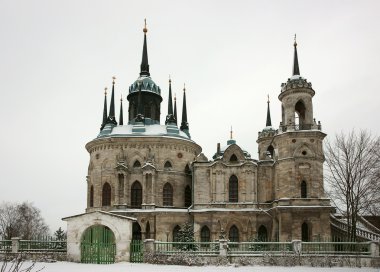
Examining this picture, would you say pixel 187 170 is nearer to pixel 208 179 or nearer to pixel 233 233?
pixel 208 179

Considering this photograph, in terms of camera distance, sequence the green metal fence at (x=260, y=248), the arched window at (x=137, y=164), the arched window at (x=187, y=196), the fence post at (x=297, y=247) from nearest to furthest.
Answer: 1. the fence post at (x=297, y=247)
2. the green metal fence at (x=260, y=248)
3. the arched window at (x=137, y=164)
4. the arched window at (x=187, y=196)

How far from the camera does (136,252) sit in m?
25.6

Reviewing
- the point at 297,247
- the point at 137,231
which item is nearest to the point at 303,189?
the point at 297,247

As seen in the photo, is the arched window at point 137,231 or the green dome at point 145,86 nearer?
the arched window at point 137,231

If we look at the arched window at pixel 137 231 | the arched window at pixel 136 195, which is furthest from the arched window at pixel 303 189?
the arched window at pixel 136 195

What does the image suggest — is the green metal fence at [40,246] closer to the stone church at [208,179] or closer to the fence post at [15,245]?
the fence post at [15,245]

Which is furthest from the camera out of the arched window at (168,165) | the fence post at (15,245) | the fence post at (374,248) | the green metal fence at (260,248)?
the arched window at (168,165)

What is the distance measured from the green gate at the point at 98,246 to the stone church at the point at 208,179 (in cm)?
540

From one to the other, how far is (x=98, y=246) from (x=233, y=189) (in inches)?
567

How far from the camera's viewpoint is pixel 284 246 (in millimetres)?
25594

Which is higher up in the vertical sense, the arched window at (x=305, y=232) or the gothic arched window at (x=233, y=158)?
the gothic arched window at (x=233, y=158)

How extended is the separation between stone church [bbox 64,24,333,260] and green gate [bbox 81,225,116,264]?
5.40 metres

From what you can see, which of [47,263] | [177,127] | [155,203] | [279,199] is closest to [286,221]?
[279,199]

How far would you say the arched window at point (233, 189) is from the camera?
122ft
